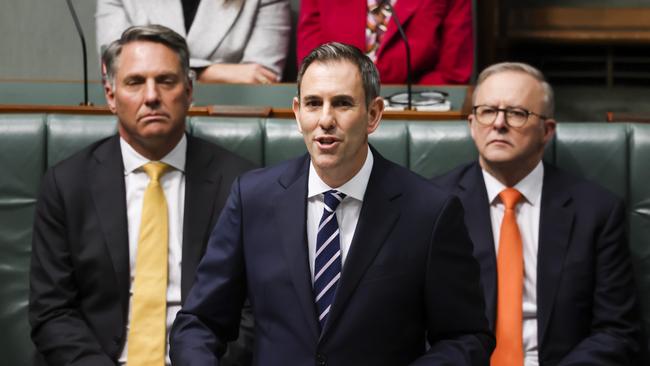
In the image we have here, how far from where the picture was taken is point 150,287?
2.46 m

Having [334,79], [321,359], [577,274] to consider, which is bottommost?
[321,359]

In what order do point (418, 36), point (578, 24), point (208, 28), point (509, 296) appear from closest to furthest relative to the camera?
point (509, 296), point (418, 36), point (208, 28), point (578, 24)

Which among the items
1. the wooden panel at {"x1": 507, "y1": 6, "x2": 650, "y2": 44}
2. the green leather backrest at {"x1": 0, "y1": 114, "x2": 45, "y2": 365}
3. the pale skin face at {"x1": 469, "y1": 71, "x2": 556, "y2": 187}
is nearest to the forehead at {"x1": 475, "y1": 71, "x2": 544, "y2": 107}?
the pale skin face at {"x1": 469, "y1": 71, "x2": 556, "y2": 187}

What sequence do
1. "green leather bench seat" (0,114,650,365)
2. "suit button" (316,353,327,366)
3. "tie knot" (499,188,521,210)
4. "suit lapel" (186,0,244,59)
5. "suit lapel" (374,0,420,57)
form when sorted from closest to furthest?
"suit button" (316,353,327,366), "tie knot" (499,188,521,210), "green leather bench seat" (0,114,650,365), "suit lapel" (374,0,420,57), "suit lapel" (186,0,244,59)

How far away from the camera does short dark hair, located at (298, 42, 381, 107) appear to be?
2.04 metres

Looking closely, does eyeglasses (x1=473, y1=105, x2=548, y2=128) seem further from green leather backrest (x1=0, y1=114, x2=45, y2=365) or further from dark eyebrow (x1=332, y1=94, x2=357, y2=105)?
green leather backrest (x1=0, y1=114, x2=45, y2=365)

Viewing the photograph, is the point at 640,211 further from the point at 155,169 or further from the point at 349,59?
the point at 155,169

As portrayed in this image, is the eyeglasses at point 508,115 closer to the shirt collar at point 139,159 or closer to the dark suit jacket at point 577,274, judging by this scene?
the dark suit jacket at point 577,274

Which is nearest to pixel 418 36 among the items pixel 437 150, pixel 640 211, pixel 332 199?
pixel 437 150

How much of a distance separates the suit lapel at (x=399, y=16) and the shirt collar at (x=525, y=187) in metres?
1.28

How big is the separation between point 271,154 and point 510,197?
2.08 ft

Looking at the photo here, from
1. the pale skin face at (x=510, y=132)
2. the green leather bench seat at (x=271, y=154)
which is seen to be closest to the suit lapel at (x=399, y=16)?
the green leather bench seat at (x=271, y=154)

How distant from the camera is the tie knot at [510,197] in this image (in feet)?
8.28

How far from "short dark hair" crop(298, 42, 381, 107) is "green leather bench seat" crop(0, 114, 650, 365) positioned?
0.64 metres
